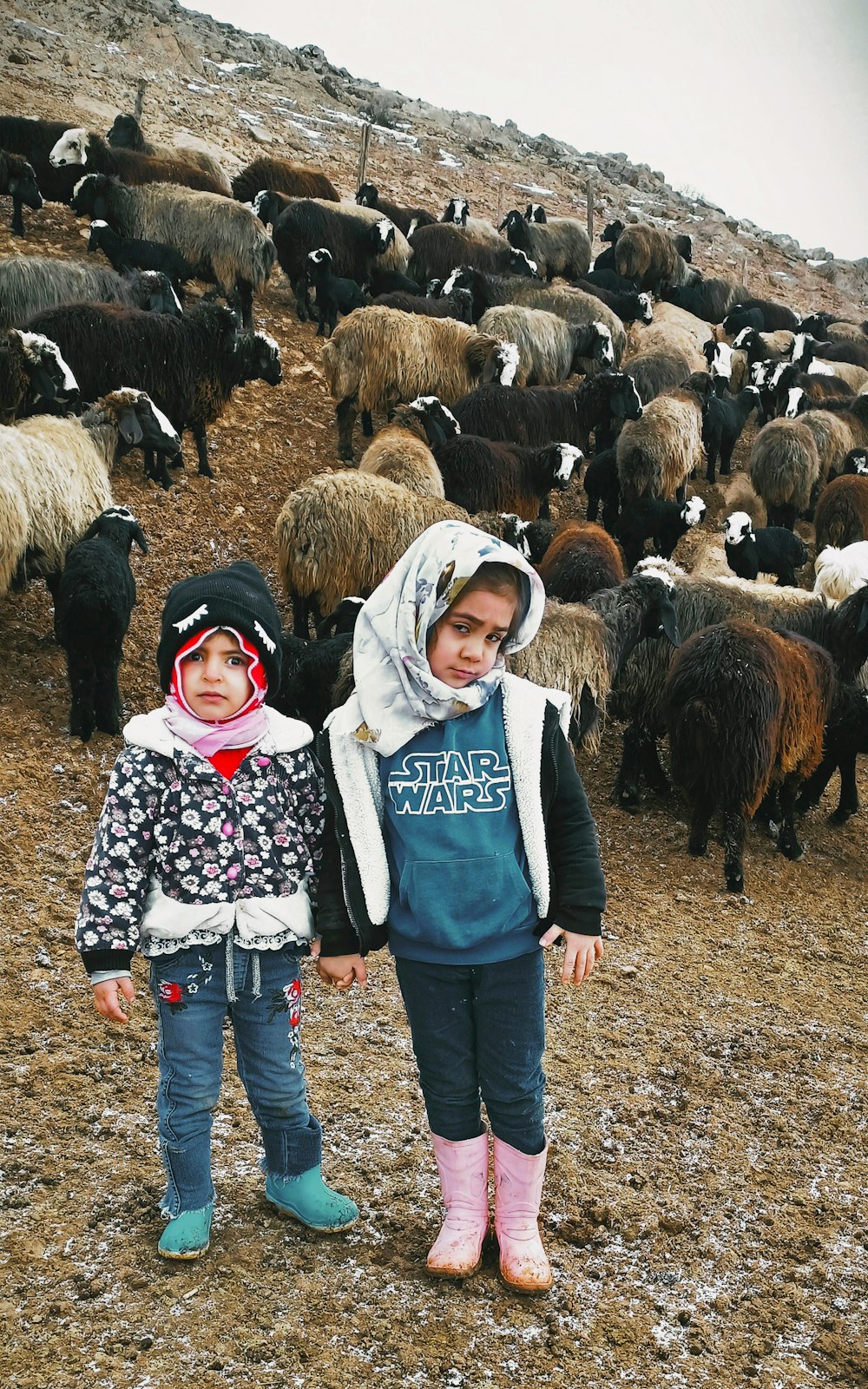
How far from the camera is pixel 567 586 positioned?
793 cm

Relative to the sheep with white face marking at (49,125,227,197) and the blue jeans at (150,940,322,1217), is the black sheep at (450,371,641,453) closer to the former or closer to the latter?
the sheep with white face marking at (49,125,227,197)

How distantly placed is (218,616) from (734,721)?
161 inches

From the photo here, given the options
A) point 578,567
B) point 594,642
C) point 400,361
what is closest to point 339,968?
point 594,642

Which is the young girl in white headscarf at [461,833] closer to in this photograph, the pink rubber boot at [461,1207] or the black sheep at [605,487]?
the pink rubber boot at [461,1207]

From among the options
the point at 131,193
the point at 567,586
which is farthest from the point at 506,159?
the point at 567,586

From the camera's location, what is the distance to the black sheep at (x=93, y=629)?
5.71m

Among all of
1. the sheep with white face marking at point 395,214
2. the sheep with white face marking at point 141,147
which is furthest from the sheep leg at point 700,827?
the sheep with white face marking at point 141,147

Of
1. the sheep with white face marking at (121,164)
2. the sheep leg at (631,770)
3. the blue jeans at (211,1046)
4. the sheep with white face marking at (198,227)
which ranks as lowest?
the sheep leg at (631,770)

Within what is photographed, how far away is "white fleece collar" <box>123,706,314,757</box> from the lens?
7.48 feet

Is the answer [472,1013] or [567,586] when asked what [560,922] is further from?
[567,586]

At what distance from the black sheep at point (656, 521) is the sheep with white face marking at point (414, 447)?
1.87 metres

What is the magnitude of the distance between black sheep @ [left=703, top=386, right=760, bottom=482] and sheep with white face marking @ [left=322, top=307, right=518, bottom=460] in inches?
104

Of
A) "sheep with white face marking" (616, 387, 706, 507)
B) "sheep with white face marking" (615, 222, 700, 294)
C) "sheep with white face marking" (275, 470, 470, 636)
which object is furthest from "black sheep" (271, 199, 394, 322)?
"sheep with white face marking" (615, 222, 700, 294)

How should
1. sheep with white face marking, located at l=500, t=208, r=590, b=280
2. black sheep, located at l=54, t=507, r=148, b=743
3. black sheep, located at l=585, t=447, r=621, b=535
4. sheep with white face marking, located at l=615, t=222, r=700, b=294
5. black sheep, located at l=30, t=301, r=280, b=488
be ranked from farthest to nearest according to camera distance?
1. sheep with white face marking, located at l=615, t=222, r=700, b=294
2. sheep with white face marking, located at l=500, t=208, r=590, b=280
3. black sheep, located at l=585, t=447, r=621, b=535
4. black sheep, located at l=30, t=301, r=280, b=488
5. black sheep, located at l=54, t=507, r=148, b=743
